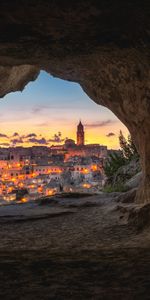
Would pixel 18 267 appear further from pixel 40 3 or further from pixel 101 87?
pixel 101 87

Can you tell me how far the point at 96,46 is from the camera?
9.85m

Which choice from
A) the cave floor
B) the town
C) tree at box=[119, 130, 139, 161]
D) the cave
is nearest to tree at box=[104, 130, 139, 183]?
tree at box=[119, 130, 139, 161]

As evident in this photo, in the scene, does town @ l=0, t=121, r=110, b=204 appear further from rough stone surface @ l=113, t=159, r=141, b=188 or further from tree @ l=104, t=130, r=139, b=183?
rough stone surface @ l=113, t=159, r=141, b=188

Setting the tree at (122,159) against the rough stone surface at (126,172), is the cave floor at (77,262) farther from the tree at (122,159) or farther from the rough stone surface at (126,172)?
the tree at (122,159)

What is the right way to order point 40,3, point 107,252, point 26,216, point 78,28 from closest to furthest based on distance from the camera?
1. point 40,3
2. point 107,252
3. point 78,28
4. point 26,216

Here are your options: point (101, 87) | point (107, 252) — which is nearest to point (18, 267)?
point (107, 252)

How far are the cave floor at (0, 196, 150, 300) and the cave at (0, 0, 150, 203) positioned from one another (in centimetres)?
458

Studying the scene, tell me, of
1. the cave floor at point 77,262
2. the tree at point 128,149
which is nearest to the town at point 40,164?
the tree at point 128,149

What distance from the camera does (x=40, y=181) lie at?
140m

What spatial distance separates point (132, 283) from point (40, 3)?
17.0 feet

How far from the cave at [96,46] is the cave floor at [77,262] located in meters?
4.58

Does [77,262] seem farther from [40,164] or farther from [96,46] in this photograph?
[40,164]

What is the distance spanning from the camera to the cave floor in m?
4.67

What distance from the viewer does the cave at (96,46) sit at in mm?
7191
